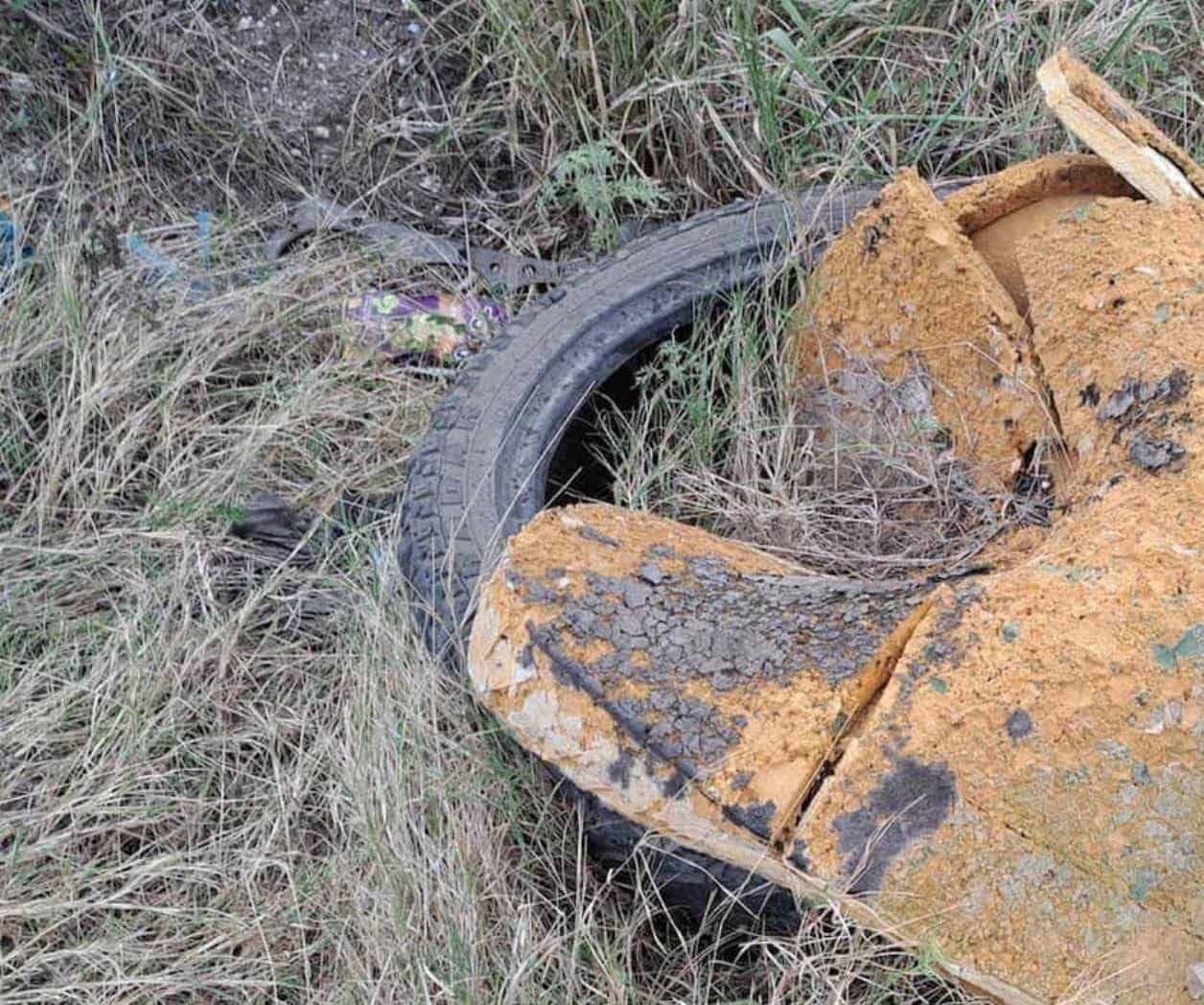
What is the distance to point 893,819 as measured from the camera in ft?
5.01

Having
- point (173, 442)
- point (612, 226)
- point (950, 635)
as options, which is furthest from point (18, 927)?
point (612, 226)

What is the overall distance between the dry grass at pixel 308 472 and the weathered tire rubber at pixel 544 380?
0.32 ft

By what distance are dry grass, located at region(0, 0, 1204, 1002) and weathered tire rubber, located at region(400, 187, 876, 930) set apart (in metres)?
0.10

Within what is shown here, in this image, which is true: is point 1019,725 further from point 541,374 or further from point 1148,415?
point 541,374

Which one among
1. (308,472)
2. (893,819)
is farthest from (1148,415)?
(308,472)

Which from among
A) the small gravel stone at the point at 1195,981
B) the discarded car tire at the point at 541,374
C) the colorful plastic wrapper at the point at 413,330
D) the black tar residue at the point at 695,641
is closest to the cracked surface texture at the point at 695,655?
the black tar residue at the point at 695,641

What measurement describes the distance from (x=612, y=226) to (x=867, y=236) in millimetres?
929

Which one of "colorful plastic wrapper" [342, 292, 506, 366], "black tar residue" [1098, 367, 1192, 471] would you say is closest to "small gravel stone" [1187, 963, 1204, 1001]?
"black tar residue" [1098, 367, 1192, 471]

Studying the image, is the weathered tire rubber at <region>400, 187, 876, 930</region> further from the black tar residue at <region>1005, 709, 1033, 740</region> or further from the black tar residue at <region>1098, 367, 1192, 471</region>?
the black tar residue at <region>1098, 367, 1192, 471</region>

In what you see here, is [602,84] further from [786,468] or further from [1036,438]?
[1036,438]

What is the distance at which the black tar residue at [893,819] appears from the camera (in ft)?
4.98

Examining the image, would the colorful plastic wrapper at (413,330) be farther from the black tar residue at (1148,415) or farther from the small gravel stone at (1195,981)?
the small gravel stone at (1195,981)

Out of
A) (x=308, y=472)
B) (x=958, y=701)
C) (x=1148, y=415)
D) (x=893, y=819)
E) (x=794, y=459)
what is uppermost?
(x=1148, y=415)

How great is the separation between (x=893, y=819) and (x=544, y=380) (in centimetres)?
123
